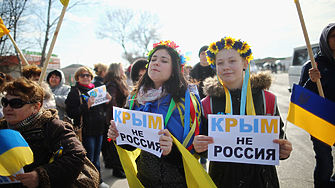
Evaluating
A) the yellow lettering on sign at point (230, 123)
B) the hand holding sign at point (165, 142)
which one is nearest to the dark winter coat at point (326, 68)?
the yellow lettering on sign at point (230, 123)

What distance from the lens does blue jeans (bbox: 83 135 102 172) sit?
3442 mm

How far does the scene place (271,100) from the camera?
5.45ft

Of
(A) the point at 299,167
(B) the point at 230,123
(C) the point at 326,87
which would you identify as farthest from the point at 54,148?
(A) the point at 299,167

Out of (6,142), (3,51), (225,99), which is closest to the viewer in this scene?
(6,142)

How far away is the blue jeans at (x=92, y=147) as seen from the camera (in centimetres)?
344

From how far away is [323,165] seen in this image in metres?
2.54

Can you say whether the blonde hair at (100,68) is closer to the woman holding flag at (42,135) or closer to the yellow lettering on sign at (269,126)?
the woman holding flag at (42,135)

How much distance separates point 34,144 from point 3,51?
660 centimetres

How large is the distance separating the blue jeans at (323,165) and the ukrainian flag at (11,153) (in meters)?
3.30

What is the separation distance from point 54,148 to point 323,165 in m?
3.18

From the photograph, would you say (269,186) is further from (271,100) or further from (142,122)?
(142,122)

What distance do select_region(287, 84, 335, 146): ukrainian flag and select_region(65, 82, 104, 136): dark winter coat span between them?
3035 millimetres

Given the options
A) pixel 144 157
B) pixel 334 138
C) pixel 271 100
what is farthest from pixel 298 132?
pixel 144 157

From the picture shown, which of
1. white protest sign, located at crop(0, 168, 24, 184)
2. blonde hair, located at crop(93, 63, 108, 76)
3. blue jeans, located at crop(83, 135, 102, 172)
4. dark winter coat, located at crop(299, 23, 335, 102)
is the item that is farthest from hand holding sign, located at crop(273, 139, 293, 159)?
blonde hair, located at crop(93, 63, 108, 76)
